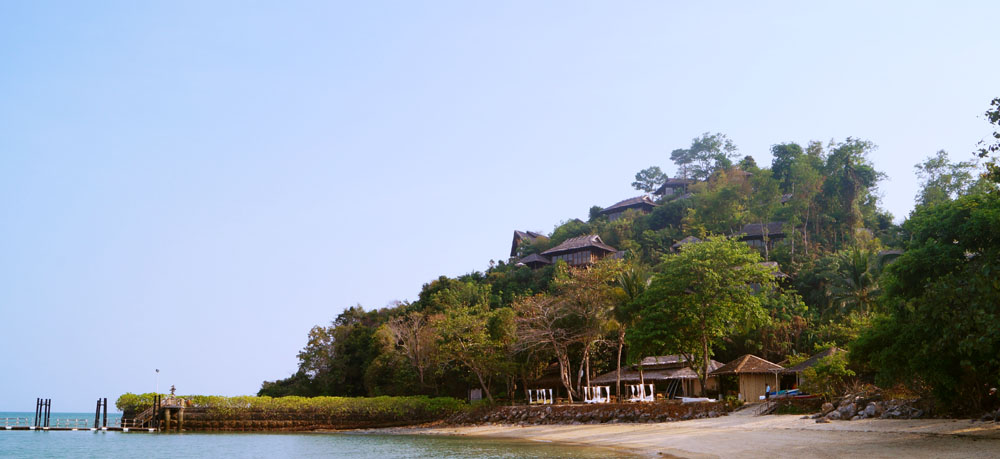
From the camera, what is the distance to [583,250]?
60.1 metres

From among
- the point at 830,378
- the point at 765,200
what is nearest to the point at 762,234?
the point at 765,200

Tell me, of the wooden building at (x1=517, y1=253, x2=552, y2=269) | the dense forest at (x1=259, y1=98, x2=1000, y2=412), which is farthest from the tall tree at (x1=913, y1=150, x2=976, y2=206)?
the wooden building at (x1=517, y1=253, x2=552, y2=269)

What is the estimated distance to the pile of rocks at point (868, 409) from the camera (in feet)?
63.7

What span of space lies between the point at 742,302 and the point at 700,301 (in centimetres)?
195

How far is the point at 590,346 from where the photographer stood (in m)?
37.0

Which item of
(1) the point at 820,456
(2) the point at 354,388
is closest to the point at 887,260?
(1) the point at 820,456

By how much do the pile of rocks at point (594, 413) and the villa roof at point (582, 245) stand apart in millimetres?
24399

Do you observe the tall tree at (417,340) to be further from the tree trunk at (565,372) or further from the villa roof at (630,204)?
the villa roof at (630,204)

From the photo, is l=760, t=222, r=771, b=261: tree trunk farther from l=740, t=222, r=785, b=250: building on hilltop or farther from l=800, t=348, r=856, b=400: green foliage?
l=800, t=348, r=856, b=400: green foliage

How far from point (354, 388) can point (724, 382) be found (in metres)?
26.6

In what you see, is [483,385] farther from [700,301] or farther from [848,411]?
[848,411]

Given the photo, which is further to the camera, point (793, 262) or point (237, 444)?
point (793, 262)

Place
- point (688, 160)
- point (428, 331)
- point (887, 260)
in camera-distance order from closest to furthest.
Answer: point (887, 260), point (428, 331), point (688, 160)

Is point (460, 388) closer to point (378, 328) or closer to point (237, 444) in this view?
point (378, 328)
